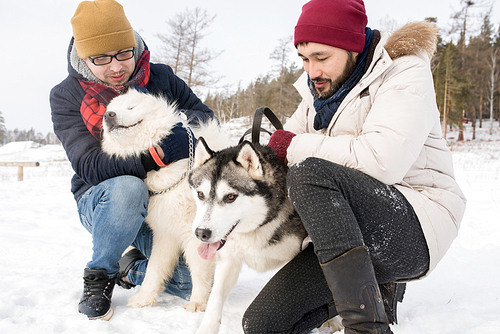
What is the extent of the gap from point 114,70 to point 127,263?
5.16 ft

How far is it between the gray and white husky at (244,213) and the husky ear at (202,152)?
15mm

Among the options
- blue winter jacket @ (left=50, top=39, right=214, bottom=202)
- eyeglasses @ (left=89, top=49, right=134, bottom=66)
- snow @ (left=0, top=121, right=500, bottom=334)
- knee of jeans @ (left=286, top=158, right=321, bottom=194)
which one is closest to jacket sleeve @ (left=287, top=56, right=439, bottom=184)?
knee of jeans @ (left=286, top=158, right=321, bottom=194)

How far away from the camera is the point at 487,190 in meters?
5.66

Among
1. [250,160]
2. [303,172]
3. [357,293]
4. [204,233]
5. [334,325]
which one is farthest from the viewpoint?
[334,325]

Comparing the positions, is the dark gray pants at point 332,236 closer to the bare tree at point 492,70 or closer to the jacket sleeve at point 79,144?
the jacket sleeve at point 79,144

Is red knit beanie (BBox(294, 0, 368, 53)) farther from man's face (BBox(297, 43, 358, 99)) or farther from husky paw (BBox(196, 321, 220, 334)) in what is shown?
husky paw (BBox(196, 321, 220, 334))

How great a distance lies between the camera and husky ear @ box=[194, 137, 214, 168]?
1948 millimetres

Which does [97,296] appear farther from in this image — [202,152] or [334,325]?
[334,325]

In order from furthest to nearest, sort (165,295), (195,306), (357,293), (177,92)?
(177,92), (165,295), (195,306), (357,293)

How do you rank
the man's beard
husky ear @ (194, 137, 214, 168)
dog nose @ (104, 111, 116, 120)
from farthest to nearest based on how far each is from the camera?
dog nose @ (104, 111, 116, 120)
husky ear @ (194, 137, 214, 168)
the man's beard

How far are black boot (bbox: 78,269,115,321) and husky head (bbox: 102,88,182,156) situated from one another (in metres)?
0.84

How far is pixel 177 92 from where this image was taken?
279 cm

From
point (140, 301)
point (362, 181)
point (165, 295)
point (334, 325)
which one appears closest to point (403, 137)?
point (362, 181)

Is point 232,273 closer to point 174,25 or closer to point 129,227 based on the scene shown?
point 129,227
